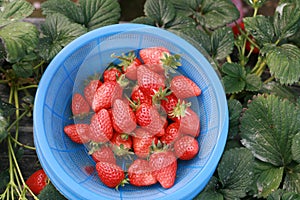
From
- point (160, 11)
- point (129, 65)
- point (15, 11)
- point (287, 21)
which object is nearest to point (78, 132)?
point (129, 65)

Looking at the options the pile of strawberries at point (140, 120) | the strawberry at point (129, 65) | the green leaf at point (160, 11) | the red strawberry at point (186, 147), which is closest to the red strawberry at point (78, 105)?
the pile of strawberries at point (140, 120)

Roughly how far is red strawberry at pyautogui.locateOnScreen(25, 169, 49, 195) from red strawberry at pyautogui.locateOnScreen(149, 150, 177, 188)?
270 millimetres

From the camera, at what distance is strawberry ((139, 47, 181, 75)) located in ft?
3.49

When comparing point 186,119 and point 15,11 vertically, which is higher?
point 15,11

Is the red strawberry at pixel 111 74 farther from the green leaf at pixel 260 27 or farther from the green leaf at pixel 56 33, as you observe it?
the green leaf at pixel 260 27

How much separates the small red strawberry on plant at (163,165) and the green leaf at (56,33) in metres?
0.33

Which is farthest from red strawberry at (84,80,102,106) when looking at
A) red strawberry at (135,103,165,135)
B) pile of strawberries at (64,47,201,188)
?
red strawberry at (135,103,165,135)

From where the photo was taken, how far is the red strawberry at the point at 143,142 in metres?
1.03

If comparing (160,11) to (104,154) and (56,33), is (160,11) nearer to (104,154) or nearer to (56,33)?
(56,33)

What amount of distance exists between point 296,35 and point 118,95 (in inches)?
19.7

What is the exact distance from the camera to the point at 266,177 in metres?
1.14

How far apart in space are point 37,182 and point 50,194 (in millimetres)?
100

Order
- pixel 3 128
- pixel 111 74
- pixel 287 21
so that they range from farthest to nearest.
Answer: pixel 287 21, pixel 111 74, pixel 3 128

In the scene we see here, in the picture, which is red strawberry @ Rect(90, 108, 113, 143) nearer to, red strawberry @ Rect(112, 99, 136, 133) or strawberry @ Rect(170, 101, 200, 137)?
red strawberry @ Rect(112, 99, 136, 133)
